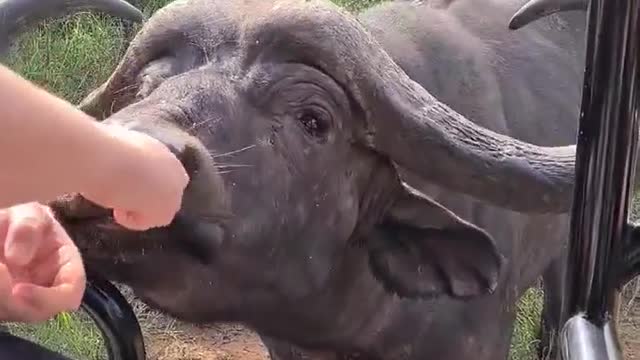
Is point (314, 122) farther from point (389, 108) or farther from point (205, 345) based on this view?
point (205, 345)

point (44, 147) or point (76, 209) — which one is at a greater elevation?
point (44, 147)

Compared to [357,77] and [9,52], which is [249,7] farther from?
[9,52]

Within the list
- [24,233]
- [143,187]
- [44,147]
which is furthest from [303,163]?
[44,147]

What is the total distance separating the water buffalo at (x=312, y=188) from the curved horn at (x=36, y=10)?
0.36 ft

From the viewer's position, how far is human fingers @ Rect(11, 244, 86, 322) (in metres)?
1.03

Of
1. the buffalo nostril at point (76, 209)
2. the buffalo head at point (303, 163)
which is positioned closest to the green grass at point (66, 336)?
the buffalo head at point (303, 163)

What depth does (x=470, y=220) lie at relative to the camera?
2.25 m

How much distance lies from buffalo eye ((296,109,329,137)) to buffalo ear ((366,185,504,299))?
0.81ft

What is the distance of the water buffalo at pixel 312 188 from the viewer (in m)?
1.54

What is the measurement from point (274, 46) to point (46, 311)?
2.69ft

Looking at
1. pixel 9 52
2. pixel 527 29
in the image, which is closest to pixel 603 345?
pixel 9 52

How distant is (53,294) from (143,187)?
214 mm

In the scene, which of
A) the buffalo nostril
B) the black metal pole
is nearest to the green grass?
the buffalo nostril

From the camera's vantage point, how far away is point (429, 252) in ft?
6.53
